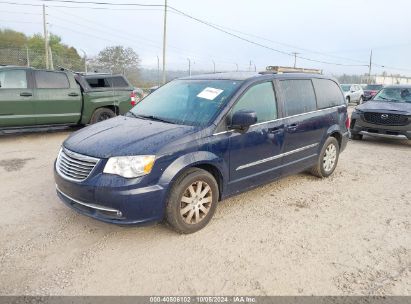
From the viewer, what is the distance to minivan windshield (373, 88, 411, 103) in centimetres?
956

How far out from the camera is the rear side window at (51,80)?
829 centimetres

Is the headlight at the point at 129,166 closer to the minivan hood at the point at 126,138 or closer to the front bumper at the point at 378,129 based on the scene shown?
the minivan hood at the point at 126,138

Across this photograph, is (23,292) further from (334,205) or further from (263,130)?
(334,205)

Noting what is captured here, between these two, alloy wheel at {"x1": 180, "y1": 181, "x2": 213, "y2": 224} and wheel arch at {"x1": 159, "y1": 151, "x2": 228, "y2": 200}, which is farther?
alloy wheel at {"x1": 180, "y1": 181, "x2": 213, "y2": 224}

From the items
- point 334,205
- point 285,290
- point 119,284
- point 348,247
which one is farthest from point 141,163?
point 334,205

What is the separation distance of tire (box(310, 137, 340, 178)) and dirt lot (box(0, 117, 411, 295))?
1.60ft

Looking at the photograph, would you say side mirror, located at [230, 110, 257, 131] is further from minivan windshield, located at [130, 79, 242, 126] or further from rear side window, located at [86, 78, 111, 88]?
rear side window, located at [86, 78, 111, 88]

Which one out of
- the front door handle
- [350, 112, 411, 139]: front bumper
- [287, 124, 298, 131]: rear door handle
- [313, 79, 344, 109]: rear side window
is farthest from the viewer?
[350, 112, 411, 139]: front bumper

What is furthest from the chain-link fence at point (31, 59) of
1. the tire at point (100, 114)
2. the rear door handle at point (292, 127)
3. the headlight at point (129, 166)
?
the headlight at point (129, 166)

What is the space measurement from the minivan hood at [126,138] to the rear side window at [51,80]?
502 centimetres

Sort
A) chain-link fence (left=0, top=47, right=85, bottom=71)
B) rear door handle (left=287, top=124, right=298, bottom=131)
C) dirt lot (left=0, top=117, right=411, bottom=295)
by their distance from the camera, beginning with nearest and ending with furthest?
dirt lot (left=0, top=117, right=411, bottom=295)
rear door handle (left=287, top=124, right=298, bottom=131)
chain-link fence (left=0, top=47, right=85, bottom=71)

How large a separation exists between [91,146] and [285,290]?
2310 mm

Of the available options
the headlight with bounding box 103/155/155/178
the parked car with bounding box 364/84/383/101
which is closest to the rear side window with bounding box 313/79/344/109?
the headlight with bounding box 103/155/155/178

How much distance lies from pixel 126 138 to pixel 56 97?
18.9 feet
